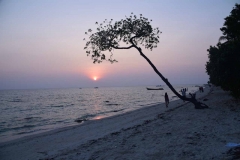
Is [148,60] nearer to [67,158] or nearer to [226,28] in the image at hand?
[67,158]

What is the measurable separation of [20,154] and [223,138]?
1143cm

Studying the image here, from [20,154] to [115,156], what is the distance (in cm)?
716

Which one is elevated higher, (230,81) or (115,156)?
(230,81)

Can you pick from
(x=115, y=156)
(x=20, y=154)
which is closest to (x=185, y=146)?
(x=115, y=156)

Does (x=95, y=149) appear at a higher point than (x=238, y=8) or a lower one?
lower

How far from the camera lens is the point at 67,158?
856cm

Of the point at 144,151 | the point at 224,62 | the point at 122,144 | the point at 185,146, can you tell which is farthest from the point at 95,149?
the point at 224,62

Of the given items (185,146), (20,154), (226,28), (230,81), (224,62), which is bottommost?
(20,154)

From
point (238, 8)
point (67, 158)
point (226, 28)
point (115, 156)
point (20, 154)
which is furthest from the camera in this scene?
point (226, 28)

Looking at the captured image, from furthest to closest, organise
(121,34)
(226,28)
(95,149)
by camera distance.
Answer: (226,28)
(121,34)
(95,149)

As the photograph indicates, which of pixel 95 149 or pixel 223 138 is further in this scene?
pixel 95 149

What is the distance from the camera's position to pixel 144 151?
8094mm

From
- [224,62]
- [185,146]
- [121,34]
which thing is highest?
[121,34]

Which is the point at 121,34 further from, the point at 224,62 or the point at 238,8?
the point at 238,8
